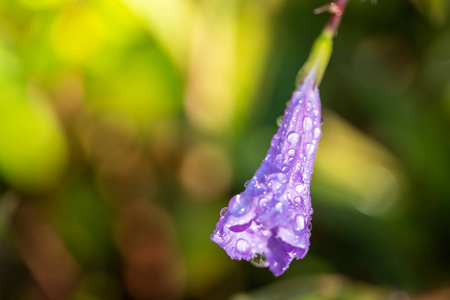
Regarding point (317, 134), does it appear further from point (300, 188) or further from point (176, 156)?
point (176, 156)

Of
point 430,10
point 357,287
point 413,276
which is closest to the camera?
point 430,10

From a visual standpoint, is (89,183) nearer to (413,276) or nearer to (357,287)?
(357,287)

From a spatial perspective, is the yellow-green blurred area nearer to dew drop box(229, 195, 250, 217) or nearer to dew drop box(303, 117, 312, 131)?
dew drop box(303, 117, 312, 131)

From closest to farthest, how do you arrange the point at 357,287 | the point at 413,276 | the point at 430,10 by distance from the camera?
the point at 430,10
the point at 357,287
the point at 413,276

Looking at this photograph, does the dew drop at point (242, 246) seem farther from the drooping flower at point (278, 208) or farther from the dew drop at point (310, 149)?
the dew drop at point (310, 149)

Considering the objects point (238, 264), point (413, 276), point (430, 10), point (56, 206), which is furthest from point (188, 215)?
point (430, 10)

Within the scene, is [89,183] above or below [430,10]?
below

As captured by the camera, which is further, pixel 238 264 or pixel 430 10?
pixel 238 264
